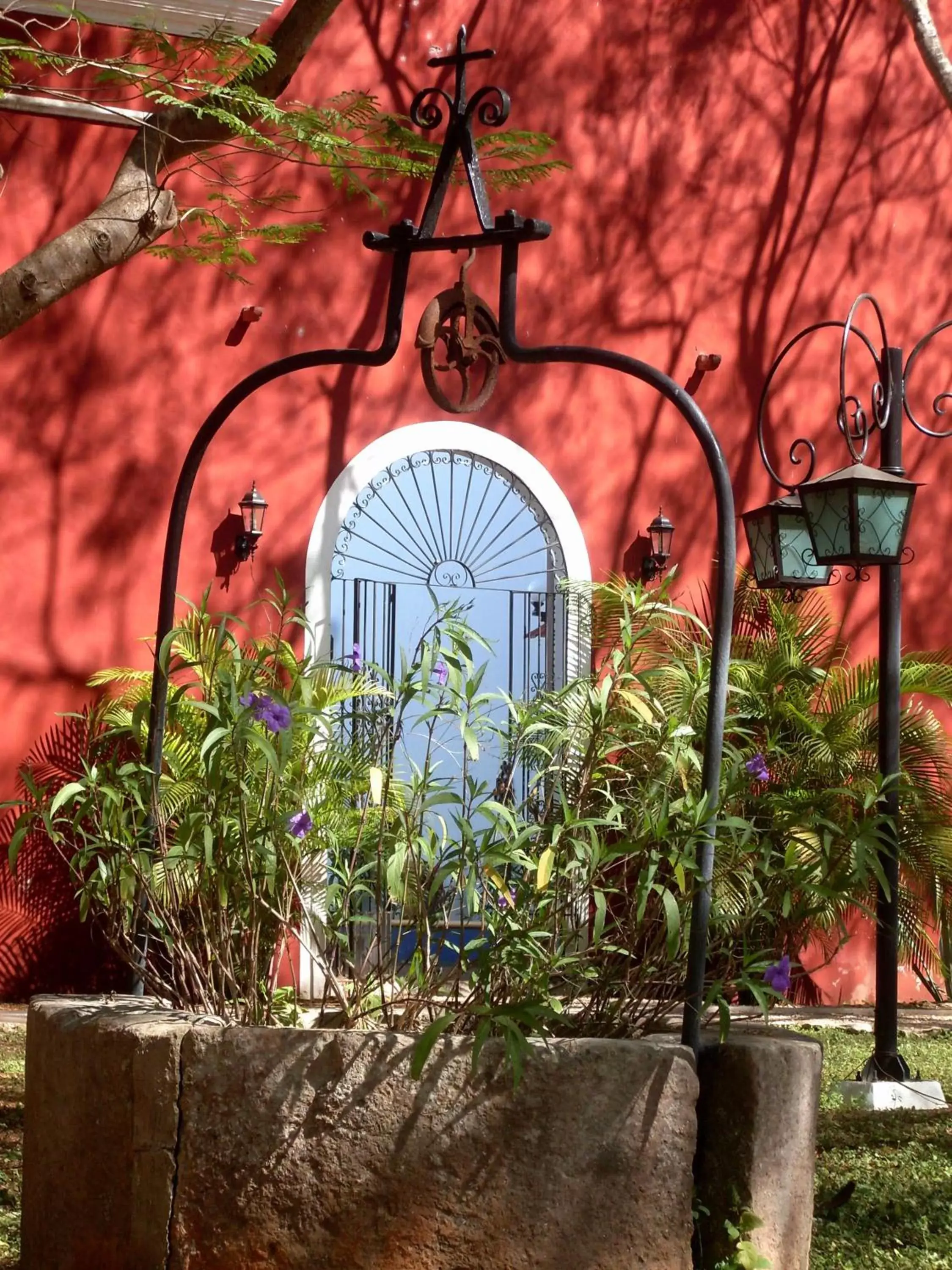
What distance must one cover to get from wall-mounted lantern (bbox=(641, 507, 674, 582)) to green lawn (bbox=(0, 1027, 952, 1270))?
12.4ft

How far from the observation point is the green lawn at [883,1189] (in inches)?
148

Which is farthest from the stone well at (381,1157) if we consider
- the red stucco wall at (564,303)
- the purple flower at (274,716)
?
the red stucco wall at (564,303)

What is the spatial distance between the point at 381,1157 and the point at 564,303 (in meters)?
7.01

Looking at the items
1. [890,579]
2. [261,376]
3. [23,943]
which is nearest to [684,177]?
[890,579]

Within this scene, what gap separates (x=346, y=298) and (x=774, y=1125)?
6.44m

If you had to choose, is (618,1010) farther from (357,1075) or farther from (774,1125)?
(357,1075)

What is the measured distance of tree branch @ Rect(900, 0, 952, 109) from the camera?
8188 mm

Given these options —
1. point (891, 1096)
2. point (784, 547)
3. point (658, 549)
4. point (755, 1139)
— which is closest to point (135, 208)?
point (784, 547)

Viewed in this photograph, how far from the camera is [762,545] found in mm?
5883

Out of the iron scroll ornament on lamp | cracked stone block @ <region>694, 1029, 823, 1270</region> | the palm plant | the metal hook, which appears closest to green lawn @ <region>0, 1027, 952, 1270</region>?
cracked stone block @ <region>694, 1029, 823, 1270</region>

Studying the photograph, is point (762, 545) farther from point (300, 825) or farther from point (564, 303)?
point (564, 303)

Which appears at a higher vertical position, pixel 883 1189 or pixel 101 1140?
pixel 101 1140

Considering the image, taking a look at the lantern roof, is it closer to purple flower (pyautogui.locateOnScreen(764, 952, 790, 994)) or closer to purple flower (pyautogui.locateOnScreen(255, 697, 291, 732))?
purple flower (pyautogui.locateOnScreen(764, 952, 790, 994))

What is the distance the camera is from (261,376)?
3.83 meters
